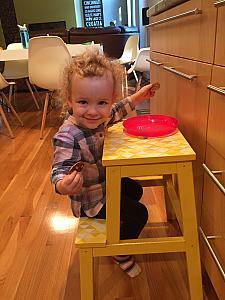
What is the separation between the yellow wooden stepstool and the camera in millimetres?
691

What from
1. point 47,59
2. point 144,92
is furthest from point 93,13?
point 144,92

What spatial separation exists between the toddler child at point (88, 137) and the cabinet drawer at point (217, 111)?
289 mm

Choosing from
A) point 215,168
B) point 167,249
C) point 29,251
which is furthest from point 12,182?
point 215,168

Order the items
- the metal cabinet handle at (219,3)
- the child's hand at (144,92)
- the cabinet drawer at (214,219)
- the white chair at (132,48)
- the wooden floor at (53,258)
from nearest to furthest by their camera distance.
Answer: the metal cabinet handle at (219,3), the cabinet drawer at (214,219), the wooden floor at (53,258), the child's hand at (144,92), the white chair at (132,48)

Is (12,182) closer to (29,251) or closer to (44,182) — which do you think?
(44,182)

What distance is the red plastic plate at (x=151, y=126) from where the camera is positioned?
842mm

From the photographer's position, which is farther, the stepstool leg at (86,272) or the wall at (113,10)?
the wall at (113,10)

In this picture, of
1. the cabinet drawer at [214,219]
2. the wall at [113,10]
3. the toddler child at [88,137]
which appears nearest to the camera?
the cabinet drawer at [214,219]

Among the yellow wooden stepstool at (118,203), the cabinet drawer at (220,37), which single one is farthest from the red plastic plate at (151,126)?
the cabinet drawer at (220,37)

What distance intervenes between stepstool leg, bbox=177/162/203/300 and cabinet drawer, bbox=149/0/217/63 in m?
0.27

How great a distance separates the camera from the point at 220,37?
24.2 inches

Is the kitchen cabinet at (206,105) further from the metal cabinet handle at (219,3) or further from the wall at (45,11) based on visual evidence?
the wall at (45,11)

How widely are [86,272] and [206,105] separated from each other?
20.2 inches

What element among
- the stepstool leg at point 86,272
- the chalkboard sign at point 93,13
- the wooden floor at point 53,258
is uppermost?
the chalkboard sign at point 93,13
